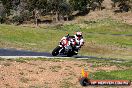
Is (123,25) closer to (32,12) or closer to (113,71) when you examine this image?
(32,12)

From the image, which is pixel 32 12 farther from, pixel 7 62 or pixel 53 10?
pixel 7 62

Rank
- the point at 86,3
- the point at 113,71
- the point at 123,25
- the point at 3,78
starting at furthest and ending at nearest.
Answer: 1. the point at 86,3
2. the point at 123,25
3. the point at 113,71
4. the point at 3,78

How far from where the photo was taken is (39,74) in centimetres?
2109

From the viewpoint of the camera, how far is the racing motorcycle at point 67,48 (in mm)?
31312

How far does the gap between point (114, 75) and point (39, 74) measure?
527 cm

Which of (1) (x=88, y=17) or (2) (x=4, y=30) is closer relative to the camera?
(2) (x=4, y=30)

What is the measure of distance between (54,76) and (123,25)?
73672 mm

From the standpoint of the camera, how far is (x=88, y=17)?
105 metres

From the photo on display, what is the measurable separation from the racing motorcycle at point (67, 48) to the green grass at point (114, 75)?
24.9 ft

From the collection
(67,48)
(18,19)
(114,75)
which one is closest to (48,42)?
(67,48)

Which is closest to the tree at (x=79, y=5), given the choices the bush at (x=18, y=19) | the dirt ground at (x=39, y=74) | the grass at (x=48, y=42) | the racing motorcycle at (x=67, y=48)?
the bush at (x=18, y=19)

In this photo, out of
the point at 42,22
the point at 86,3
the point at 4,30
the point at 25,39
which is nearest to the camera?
the point at 25,39

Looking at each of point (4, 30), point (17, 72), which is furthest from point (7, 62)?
point (4, 30)

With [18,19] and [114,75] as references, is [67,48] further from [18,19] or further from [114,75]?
[18,19]
